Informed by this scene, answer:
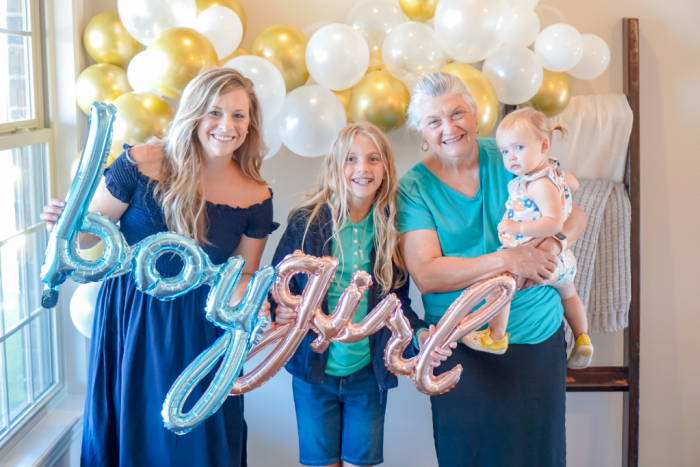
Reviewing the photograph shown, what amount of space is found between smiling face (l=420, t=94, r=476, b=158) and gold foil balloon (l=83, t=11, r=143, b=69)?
93 centimetres

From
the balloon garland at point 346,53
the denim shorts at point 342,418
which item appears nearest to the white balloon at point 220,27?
the balloon garland at point 346,53

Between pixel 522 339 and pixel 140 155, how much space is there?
1058mm

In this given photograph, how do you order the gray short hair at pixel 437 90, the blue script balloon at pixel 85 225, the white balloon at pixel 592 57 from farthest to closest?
the white balloon at pixel 592 57
the gray short hair at pixel 437 90
the blue script balloon at pixel 85 225

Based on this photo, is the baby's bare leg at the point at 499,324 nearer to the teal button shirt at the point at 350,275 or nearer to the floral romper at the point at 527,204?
the floral romper at the point at 527,204

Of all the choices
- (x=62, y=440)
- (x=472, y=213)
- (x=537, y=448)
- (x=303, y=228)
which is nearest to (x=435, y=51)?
(x=472, y=213)

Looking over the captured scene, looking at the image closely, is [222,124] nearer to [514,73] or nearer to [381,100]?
[381,100]

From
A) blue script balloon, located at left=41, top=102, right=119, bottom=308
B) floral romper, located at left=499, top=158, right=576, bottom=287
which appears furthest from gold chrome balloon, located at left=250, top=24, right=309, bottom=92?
blue script balloon, located at left=41, top=102, right=119, bottom=308

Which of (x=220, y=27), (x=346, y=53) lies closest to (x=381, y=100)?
(x=346, y=53)

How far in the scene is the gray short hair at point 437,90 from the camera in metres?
1.44

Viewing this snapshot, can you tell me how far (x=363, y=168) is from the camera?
144 cm

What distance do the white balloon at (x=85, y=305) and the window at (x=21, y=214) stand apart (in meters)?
0.21

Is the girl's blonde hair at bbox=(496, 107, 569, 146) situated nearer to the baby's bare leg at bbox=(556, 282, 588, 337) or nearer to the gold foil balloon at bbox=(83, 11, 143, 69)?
the baby's bare leg at bbox=(556, 282, 588, 337)

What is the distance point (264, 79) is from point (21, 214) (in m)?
0.85

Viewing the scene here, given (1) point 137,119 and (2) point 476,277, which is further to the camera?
(1) point 137,119
